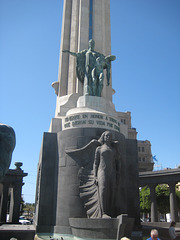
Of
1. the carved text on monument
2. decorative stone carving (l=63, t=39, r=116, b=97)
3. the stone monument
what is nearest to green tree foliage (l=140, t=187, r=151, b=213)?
the stone monument

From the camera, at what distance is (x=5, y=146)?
627 centimetres

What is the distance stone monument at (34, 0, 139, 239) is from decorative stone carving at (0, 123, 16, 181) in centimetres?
755

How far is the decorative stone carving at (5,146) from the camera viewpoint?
622 centimetres

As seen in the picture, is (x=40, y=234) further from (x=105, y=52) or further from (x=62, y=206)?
(x=105, y=52)

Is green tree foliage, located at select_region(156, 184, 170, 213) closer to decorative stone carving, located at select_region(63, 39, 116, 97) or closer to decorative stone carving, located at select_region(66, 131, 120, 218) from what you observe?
decorative stone carving, located at select_region(63, 39, 116, 97)

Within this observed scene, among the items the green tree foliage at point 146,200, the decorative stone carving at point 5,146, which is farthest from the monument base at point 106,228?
the green tree foliage at point 146,200

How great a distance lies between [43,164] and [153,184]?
17.6 metres

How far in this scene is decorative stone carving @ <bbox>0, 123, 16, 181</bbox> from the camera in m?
6.22

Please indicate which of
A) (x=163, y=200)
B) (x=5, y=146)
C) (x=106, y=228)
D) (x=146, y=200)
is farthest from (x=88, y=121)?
(x=146, y=200)

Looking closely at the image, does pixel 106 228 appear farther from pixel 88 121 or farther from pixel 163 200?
pixel 163 200

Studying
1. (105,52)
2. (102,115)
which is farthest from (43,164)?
(105,52)

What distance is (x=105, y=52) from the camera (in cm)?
2755

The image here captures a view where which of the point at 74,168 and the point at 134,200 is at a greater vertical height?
the point at 74,168

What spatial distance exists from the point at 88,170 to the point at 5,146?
10.3m
